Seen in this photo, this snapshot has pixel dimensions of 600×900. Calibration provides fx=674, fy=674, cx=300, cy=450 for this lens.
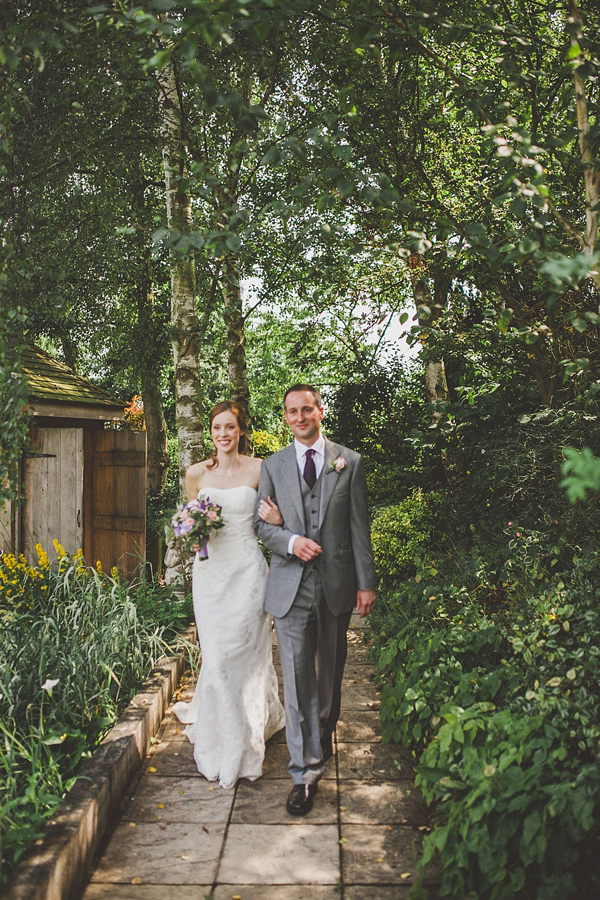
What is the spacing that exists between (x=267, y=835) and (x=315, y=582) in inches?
48.9

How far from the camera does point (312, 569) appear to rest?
3.70 metres

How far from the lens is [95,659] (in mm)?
4422

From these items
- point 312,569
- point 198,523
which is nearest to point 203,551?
point 198,523

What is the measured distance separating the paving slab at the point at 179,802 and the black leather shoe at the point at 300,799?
33cm

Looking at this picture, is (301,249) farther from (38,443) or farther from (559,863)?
(38,443)

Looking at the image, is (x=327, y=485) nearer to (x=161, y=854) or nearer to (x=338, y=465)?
(x=338, y=465)

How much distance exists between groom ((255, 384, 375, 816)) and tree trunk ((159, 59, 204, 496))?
3199 millimetres

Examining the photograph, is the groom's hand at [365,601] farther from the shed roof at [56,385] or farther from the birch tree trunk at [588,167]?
the shed roof at [56,385]

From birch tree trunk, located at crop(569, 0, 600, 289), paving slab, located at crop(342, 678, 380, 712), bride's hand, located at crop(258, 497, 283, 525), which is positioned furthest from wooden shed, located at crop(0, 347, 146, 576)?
birch tree trunk, located at crop(569, 0, 600, 289)

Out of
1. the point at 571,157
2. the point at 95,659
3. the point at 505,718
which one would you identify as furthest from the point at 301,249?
the point at 95,659

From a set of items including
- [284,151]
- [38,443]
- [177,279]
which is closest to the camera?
[284,151]

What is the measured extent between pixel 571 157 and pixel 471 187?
2.95 meters

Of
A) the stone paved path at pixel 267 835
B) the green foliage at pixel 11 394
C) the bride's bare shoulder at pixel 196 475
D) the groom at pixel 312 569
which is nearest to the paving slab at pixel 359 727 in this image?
the stone paved path at pixel 267 835

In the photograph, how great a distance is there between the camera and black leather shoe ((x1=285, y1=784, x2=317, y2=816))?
345cm
